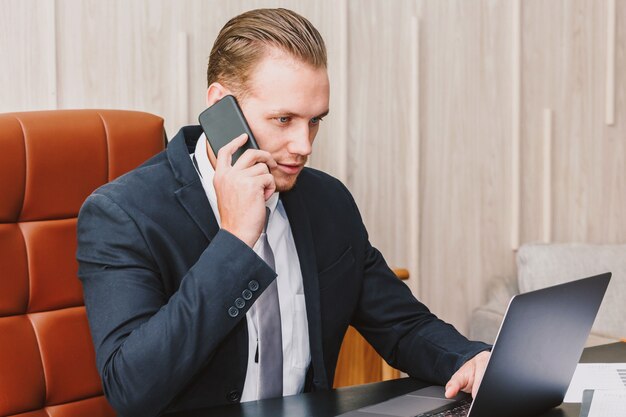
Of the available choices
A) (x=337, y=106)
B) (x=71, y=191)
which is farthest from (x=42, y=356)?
(x=337, y=106)

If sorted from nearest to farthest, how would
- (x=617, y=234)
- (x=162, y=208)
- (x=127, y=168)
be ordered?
(x=162, y=208), (x=127, y=168), (x=617, y=234)

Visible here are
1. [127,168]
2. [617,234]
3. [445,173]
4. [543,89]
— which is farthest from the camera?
[617,234]

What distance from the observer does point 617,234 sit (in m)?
3.09

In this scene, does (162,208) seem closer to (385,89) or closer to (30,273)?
(30,273)

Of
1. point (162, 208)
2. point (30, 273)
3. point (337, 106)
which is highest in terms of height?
point (337, 106)

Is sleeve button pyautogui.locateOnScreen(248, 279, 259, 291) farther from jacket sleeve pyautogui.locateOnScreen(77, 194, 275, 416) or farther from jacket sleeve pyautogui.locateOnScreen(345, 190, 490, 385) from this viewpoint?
jacket sleeve pyautogui.locateOnScreen(345, 190, 490, 385)

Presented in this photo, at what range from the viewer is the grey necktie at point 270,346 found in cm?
139

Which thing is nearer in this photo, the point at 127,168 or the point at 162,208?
the point at 162,208

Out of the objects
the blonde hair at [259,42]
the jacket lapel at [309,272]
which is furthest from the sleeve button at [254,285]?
the blonde hair at [259,42]

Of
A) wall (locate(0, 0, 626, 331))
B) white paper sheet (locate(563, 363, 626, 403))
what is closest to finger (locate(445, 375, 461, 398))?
white paper sheet (locate(563, 363, 626, 403))

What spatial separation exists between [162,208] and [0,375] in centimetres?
41

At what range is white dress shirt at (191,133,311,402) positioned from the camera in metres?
1.40

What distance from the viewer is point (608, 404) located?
115cm

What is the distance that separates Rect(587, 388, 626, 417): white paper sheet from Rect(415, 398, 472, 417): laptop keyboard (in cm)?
17
